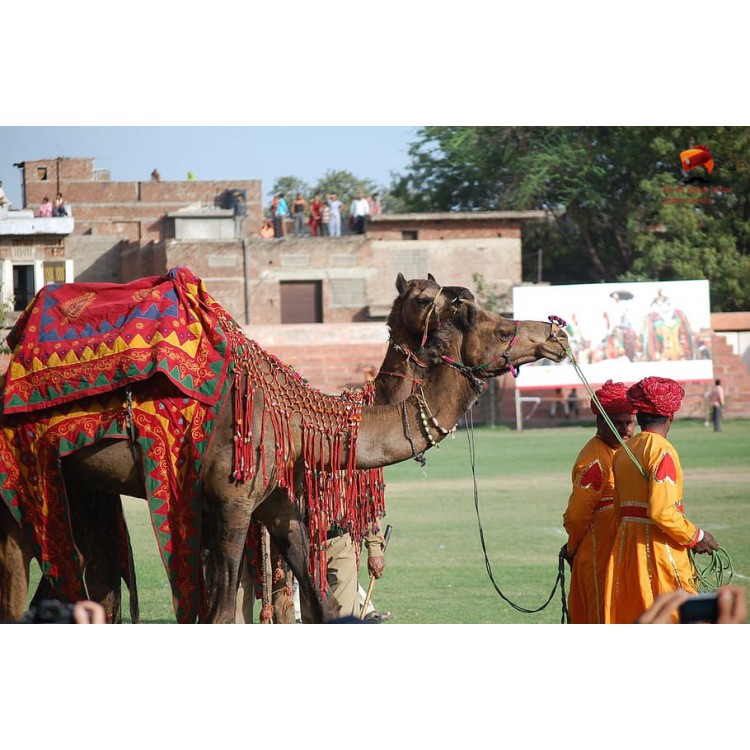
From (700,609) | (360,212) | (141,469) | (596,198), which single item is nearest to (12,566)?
(141,469)

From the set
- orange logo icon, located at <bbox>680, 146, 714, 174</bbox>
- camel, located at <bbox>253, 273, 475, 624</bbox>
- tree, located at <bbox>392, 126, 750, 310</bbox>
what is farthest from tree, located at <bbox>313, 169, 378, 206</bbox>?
camel, located at <bbox>253, 273, 475, 624</bbox>

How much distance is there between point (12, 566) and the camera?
18.3 feet

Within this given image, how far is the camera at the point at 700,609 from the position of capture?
379 cm

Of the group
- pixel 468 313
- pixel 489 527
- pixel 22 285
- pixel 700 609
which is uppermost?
pixel 22 285

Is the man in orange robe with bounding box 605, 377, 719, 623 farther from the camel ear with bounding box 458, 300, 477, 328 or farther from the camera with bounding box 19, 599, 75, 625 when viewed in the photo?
the camera with bounding box 19, 599, 75, 625

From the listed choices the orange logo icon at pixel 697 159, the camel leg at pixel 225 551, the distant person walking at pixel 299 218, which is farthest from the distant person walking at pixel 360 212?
the camel leg at pixel 225 551

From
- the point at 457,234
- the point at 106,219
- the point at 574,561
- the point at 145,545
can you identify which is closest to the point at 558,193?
the point at 457,234

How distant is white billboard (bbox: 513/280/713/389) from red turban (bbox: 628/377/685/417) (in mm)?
17066

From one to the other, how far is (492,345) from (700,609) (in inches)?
83.2

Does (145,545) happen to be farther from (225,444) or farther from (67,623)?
(67,623)

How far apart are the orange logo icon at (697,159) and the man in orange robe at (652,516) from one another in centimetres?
1903

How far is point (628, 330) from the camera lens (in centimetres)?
2314

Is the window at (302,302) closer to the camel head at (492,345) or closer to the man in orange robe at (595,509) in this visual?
the man in orange robe at (595,509)

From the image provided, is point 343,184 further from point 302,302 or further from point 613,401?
point 613,401
